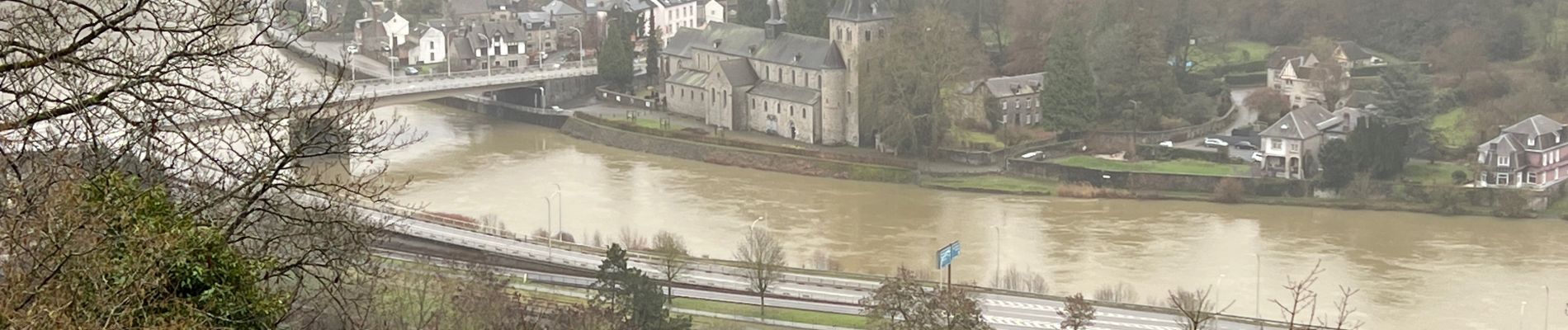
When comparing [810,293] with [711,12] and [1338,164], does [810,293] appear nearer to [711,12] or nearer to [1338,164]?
[1338,164]

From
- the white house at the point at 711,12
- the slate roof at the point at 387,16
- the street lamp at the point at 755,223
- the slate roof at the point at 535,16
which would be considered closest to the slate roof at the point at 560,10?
the slate roof at the point at 535,16

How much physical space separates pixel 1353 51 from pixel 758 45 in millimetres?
5490

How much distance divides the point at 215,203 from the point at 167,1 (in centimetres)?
37

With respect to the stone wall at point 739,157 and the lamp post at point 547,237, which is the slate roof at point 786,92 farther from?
the lamp post at point 547,237

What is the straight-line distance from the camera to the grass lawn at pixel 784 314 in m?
13.4

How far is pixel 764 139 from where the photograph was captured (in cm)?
2061

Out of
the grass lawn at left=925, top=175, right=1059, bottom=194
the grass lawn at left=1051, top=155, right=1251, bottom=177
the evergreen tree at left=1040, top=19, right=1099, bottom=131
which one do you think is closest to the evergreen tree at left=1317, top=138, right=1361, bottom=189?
the grass lawn at left=1051, top=155, right=1251, bottom=177

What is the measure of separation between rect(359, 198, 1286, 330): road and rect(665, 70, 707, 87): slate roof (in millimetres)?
6260

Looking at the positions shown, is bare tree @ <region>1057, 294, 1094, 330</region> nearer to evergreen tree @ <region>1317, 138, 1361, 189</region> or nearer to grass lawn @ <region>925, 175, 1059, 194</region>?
grass lawn @ <region>925, 175, 1059, 194</region>

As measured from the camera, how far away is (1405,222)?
1698 cm

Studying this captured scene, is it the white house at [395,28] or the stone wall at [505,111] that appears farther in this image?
the white house at [395,28]

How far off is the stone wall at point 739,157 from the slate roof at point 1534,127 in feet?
15.3

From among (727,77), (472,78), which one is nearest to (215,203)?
(727,77)

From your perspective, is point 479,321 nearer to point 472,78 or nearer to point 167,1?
point 167,1
